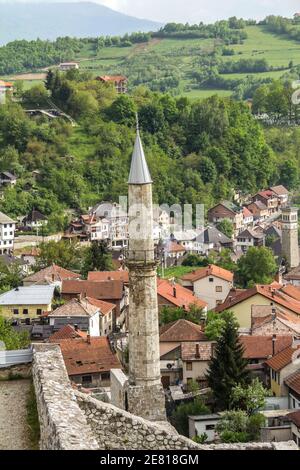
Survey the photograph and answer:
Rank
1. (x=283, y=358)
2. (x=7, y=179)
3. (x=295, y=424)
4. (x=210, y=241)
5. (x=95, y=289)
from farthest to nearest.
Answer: (x=7, y=179), (x=210, y=241), (x=95, y=289), (x=283, y=358), (x=295, y=424)

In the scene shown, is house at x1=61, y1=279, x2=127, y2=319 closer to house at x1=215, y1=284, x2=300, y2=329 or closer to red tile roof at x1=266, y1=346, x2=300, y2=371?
house at x1=215, y1=284, x2=300, y2=329

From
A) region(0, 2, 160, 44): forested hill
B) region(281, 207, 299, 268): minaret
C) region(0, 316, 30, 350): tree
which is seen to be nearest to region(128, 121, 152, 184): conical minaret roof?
region(0, 316, 30, 350): tree

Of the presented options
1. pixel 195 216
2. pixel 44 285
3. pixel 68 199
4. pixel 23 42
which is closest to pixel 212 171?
pixel 195 216

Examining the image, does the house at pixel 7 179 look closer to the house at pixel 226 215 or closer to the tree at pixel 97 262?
the house at pixel 226 215

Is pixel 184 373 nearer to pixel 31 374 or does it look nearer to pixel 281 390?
pixel 281 390

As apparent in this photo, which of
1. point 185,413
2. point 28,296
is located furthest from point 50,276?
point 185,413

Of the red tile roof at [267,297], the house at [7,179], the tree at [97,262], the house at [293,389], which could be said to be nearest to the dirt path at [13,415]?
the house at [293,389]

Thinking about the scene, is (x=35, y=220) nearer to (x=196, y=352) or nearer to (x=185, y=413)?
(x=196, y=352)
